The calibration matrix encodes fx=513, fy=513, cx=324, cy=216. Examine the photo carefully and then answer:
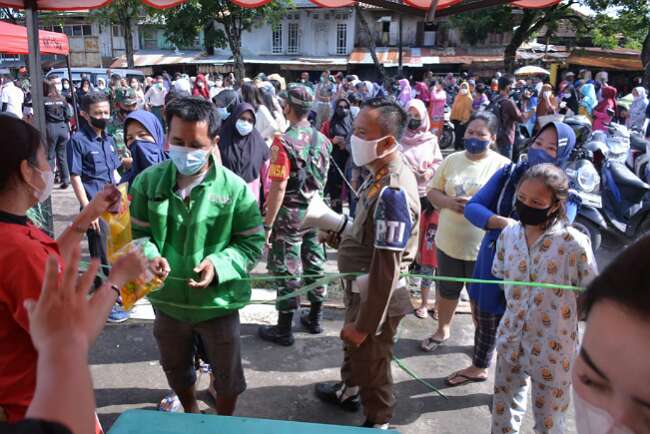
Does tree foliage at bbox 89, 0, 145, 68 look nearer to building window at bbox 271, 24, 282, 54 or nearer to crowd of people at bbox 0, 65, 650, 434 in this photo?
building window at bbox 271, 24, 282, 54

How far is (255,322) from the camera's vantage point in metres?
4.31

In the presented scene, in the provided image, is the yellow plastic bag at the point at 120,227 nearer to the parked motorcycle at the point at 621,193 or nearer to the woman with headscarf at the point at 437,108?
the parked motorcycle at the point at 621,193

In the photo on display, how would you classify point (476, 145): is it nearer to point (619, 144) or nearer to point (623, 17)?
point (619, 144)

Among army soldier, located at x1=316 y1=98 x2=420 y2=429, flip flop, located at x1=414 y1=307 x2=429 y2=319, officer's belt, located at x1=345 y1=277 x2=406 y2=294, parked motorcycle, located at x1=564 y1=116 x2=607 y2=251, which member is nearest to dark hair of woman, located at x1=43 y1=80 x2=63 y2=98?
flip flop, located at x1=414 y1=307 x2=429 y2=319

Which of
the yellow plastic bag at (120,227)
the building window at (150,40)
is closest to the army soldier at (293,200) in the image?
the yellow plastic bag at (120,227)

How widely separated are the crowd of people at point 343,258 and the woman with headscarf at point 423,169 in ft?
0.06

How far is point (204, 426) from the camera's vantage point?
1804 millimetres

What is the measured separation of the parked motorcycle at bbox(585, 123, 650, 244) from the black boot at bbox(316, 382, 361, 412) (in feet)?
14.9

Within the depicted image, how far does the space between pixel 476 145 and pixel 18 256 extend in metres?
2.93

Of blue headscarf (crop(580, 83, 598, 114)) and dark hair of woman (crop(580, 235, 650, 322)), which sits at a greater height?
blue headscarf (crop(580, 83, 598, 114))

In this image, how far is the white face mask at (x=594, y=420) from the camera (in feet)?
2.92

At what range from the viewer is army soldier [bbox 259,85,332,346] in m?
3.86

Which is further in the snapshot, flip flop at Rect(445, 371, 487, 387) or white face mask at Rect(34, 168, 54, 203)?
flip flop at Rect(445, 371, 487, 387)

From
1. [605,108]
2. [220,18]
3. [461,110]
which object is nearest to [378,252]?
[461,110]
